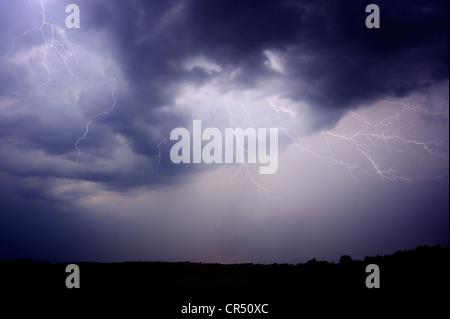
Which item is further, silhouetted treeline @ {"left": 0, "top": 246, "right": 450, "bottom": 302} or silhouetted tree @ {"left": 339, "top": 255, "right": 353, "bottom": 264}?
silhouetted tree @ {"left": 339, "top": 255, "right": 353, "bottom": 264}

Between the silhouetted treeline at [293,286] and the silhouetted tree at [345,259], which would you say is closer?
the silhouetted treeline at [293,286]

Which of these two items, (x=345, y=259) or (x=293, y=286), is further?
(x=345, y=259)
